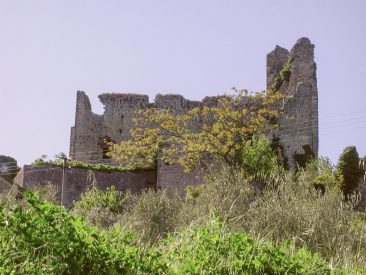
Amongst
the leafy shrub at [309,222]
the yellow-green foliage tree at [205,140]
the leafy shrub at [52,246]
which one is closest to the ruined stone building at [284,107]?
the yellow-green foliage tree at [205,140]

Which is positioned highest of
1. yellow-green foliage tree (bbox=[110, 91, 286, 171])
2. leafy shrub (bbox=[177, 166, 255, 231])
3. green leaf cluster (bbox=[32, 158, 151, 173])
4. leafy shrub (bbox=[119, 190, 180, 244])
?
yellow-green foliage tree (bbox=[110, 91, 286, 171])

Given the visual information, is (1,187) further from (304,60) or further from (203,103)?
(304,60)

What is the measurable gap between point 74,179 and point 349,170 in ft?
41.9

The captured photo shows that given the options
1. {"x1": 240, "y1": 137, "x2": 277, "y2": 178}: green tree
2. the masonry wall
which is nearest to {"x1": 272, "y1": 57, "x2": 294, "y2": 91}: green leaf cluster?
{"x1": 240, "y1": 137, "x2": 277, "y2": 178}: green tree

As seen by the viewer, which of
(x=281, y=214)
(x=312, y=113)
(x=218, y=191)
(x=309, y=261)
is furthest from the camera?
(x=312, y=113)

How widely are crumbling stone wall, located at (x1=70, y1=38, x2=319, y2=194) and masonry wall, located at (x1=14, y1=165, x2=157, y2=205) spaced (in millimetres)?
7066

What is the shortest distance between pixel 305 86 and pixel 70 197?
1618 cm

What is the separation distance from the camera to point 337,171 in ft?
96.6

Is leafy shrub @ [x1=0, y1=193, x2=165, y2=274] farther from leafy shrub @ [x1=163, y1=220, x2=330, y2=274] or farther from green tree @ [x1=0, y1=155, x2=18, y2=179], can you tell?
green tree @ [x1=0, y1=155, x2=18, y2=179]

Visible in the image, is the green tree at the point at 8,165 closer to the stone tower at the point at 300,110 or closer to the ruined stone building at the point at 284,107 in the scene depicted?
the ruined stone building at the point at 284,107

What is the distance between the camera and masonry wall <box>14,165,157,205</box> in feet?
97.1

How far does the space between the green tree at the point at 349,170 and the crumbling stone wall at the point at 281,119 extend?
22.6 feet

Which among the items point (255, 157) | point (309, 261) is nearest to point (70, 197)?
point (255, 157)

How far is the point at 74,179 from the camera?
30.2 meters
